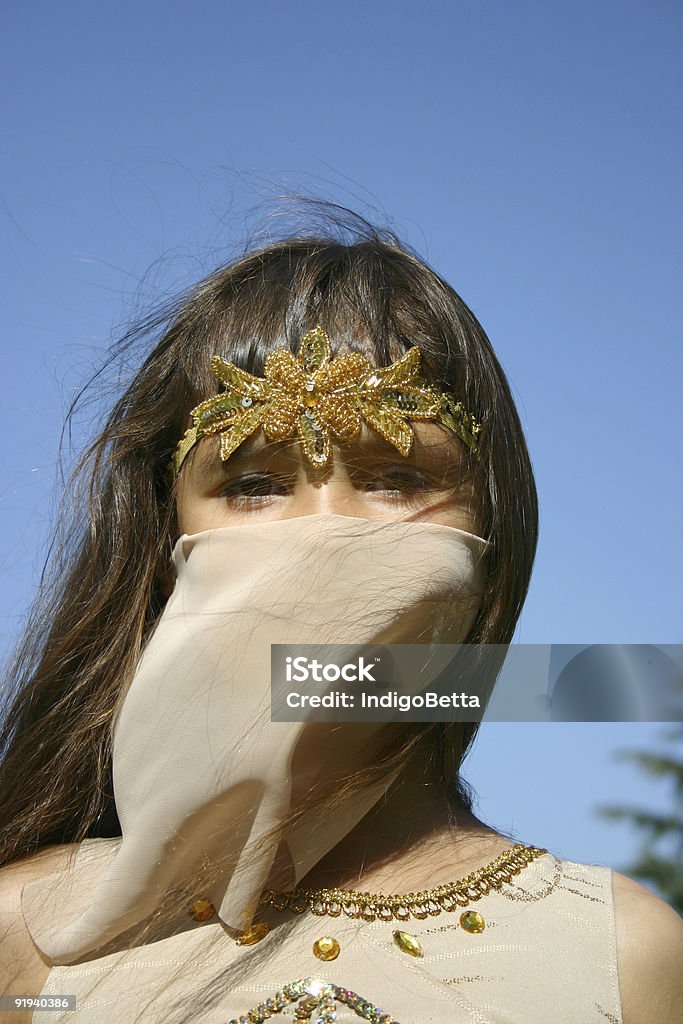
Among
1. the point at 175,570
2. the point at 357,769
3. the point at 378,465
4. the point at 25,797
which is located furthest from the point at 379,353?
the point at 25,797

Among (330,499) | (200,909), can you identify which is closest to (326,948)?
(200,909)

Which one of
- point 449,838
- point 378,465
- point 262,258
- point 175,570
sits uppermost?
point 262,258

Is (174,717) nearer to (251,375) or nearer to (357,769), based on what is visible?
(357,769)

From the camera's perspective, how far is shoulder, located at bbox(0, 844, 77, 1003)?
1.51 meters

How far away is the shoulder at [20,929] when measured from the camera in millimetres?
1511

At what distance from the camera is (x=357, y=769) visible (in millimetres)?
1604

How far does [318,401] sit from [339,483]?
14cm

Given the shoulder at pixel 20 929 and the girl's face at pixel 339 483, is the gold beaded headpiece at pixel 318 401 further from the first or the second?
the shoulder at pixel 20 929

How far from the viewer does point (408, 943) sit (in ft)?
4.82

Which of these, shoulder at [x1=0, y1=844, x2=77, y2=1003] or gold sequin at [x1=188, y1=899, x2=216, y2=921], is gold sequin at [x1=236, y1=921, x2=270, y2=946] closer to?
gold sequin at [x1=188, y1=899, x2=216, y2=921]

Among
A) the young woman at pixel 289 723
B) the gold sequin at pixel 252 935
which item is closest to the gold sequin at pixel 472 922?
the young woman at pixel 289 723

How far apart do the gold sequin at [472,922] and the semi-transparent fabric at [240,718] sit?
0.22m

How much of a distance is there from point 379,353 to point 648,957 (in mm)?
1072

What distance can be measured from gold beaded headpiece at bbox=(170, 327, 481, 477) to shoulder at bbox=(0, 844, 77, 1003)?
75 cm
